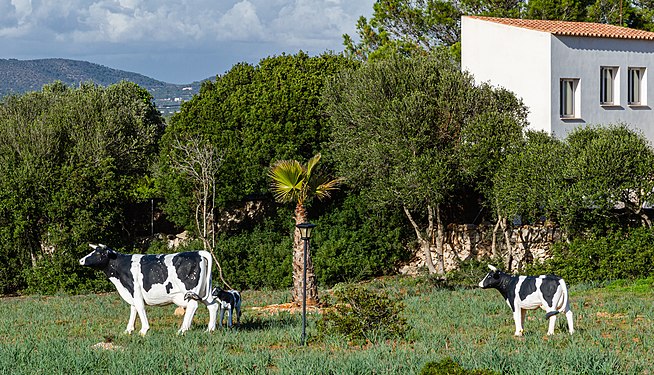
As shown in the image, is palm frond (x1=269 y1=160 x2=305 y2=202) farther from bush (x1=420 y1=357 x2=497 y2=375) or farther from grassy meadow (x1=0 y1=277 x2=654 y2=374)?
bush (x1=420 y1=357 x2=497 y2=375)

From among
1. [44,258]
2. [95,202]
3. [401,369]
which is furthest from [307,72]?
[401,369]

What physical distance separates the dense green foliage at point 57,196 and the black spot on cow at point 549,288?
19.7 meters

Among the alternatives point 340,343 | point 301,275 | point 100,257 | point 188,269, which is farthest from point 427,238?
point 340,343

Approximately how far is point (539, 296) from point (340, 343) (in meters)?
3.94

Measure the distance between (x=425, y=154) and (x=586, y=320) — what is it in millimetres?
11105

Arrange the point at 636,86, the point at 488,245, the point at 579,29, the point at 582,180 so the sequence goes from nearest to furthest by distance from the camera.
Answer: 1. the point at 582,180
2. the point at 488,245
3. the point at 579,29
4. the point at 636,86

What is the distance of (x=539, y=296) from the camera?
56.2 ft

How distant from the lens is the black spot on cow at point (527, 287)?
56.5 feet

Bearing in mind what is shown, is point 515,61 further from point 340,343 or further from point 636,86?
point 340,343

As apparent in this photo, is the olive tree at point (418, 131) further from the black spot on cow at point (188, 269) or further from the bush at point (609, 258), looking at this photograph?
the black spot on cow at point (188, 269)

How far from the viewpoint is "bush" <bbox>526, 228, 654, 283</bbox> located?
27.6 m

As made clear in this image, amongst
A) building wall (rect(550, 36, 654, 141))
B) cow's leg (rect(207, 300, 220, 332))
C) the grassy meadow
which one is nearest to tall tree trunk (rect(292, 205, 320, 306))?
the grassy meadow

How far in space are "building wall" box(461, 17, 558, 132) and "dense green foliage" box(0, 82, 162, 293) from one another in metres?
14.2

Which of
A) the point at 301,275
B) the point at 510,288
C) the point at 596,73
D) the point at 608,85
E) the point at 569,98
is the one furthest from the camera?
the point at 608,85
